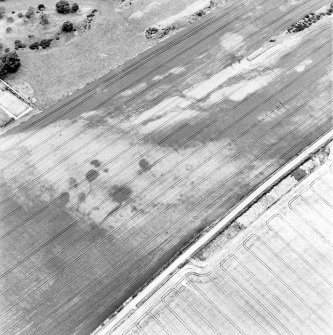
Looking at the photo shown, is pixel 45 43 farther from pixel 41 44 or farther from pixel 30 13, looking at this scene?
pixel 30 13

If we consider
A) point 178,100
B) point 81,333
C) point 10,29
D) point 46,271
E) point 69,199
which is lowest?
point 81,333

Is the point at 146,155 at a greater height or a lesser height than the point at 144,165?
greater

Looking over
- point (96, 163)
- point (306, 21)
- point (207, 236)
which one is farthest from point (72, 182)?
point (306, 21)

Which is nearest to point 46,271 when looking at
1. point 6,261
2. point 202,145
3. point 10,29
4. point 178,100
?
point 6,261

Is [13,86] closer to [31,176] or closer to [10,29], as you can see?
[10,29]

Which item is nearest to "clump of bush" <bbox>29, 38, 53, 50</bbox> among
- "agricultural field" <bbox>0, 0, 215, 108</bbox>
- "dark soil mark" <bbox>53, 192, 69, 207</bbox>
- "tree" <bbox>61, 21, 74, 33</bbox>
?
"agricultural field" <bbox>0, 0, 215, 108</bbox>

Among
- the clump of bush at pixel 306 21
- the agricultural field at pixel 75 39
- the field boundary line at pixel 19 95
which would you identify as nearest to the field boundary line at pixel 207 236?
the clump of bush at pixel 306 21
